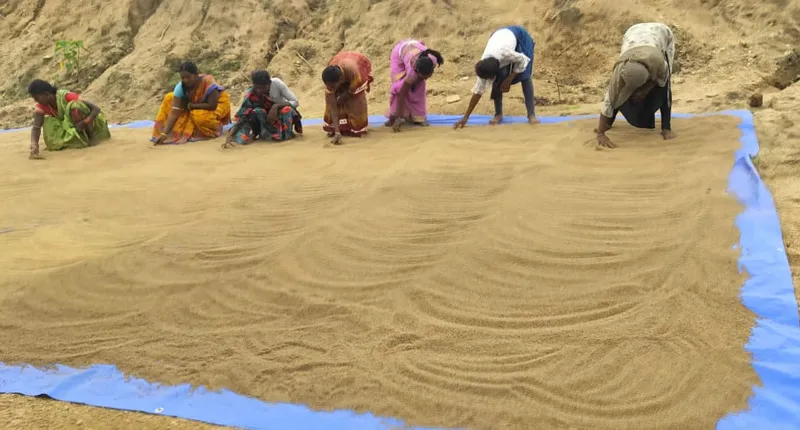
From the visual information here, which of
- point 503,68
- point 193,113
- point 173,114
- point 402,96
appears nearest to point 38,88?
point 173,114

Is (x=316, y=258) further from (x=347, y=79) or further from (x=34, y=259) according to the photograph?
(x=347, y=79)

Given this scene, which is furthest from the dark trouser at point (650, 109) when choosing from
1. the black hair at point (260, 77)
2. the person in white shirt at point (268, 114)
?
the black hair at point (260, 77)

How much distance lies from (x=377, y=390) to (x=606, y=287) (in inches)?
33.4

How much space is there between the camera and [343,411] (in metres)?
Answer: 1.51

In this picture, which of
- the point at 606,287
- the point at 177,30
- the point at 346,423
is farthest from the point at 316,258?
the point at 177,30

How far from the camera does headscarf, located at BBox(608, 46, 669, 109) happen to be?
10.5 feet

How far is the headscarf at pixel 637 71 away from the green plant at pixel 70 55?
7938mm

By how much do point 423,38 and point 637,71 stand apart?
3.88 meters

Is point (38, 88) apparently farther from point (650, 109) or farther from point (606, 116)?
point (650, 109)

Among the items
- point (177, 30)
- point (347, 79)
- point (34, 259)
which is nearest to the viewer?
point (34, 259)

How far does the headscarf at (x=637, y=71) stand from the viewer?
319 cm

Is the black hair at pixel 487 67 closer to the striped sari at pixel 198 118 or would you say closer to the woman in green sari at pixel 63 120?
the striped sari at pixel 198 118

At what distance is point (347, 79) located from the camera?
4512 mm

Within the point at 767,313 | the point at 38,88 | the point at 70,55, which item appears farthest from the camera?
the point at 70,55
